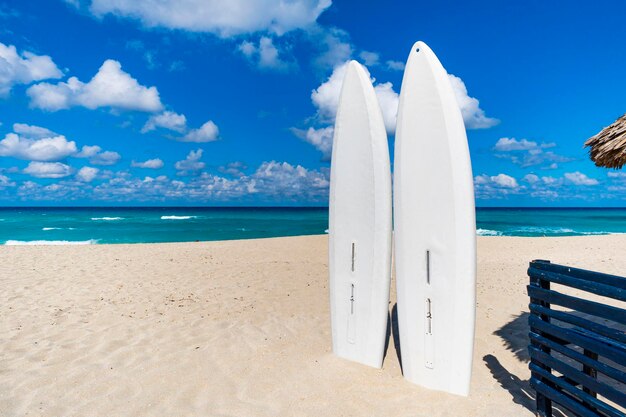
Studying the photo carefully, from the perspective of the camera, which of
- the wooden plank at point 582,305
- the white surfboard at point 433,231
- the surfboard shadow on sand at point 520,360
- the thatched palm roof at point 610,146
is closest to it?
the wooden plank at point 582,305

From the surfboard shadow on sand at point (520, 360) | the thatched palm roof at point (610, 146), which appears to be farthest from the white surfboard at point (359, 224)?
the thatched palm roof at point (610, 146)

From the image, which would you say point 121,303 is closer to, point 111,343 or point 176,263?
point 111,343

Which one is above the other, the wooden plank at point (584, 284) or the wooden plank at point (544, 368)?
the wooden plank at point (584, 284)

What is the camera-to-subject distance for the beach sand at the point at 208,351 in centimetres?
330

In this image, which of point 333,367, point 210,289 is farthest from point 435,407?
point 210,289

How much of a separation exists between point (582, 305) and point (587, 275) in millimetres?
203

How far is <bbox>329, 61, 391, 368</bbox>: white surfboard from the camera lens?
3.91 m

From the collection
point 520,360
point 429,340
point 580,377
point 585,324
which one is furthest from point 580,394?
point 520,360

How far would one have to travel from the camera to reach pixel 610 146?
394 centimetres

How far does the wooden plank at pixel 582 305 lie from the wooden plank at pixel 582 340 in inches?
7.1

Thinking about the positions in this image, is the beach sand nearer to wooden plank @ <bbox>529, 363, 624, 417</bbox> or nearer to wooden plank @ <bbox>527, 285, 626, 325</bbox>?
wooden plank @ <bbox>529, 363, 624, 417</bbox>

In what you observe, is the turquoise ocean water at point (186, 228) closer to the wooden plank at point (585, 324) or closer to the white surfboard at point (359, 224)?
the white surfboard at point (359, 224)

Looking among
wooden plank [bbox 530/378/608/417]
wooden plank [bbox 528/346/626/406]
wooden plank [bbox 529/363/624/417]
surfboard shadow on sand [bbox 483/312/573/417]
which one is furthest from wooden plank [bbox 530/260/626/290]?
surfboard shadow on sand [bbox 483/312/573/417]

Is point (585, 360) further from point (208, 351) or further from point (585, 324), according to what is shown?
point (208, 351)
